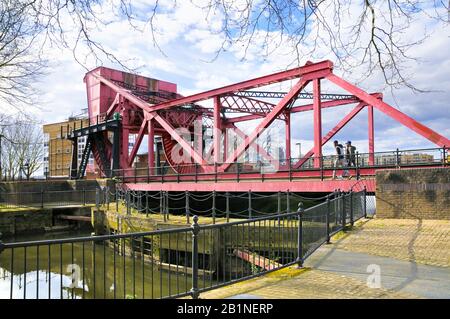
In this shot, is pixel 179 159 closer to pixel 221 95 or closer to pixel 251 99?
pixel 251 99

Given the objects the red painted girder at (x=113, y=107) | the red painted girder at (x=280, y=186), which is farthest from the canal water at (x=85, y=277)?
the red painted girder at (x=113, y=107)

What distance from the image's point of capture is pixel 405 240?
375 inches

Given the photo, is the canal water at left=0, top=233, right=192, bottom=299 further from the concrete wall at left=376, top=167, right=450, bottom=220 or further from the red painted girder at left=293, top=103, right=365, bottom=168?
the red painted girder at left=293, top=103, right=365, bottom=168

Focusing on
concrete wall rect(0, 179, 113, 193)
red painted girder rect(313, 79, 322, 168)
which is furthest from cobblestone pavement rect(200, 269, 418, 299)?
concrete wall rect(0, 179, 113, 193)

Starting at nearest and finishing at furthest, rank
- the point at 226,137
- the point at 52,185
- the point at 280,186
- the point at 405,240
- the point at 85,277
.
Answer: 1. the point at 405,240
2. the point at 85,277
3. the point at 280,186
4. the point at 52,185
5. the point at 226,137

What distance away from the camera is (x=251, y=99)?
35.3 meters

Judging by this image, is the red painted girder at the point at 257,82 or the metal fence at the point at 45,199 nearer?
the red painted girder at the point at 257,82

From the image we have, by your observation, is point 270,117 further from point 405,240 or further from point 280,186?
point 405,240

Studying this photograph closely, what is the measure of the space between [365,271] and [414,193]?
710cm

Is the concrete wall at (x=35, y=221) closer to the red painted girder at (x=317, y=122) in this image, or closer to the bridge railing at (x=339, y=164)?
the bridge railing at (x=339, y=164)

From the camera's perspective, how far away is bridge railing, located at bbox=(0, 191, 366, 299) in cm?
511

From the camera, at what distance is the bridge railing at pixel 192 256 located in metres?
5.11

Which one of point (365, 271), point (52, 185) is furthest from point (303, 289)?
point (52, 185)
